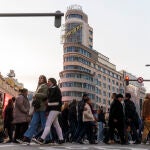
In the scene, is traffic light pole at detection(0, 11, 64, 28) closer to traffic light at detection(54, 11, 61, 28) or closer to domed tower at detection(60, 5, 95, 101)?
traffic light at detection(54, 11, 61, 28)

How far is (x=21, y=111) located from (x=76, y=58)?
93107 millimetres

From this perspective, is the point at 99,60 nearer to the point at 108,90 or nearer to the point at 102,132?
the point at 108,90

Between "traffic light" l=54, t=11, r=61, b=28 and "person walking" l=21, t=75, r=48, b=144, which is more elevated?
"traffic light" l=54, t=11, r=61, b=28

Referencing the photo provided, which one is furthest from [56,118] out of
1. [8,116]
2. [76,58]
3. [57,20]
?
[76,58]

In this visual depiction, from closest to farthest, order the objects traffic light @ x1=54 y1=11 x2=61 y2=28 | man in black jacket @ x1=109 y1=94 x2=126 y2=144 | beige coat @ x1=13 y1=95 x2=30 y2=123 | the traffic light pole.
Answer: beige coat @ x1=13 y1=95 x2=30 y2=123
man in black jacket @ x1=109 y1=94 x2=126 y2=144
the traffic light pole
traffic light @ x1=54 y1=11 x2=61 y2=28

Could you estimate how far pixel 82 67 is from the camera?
350ft

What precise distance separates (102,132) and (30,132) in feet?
24.4

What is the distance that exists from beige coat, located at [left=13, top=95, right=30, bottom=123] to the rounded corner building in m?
90.3

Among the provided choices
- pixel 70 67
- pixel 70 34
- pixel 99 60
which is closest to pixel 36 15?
pixel 70 67

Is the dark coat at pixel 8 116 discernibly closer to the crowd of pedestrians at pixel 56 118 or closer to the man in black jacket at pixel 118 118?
the crowd of pedestrians at pixel 56 118

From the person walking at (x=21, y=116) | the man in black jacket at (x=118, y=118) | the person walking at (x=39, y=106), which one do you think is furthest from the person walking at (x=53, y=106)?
the man in black jacket at (x=118, y=118)

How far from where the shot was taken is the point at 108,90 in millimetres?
126375

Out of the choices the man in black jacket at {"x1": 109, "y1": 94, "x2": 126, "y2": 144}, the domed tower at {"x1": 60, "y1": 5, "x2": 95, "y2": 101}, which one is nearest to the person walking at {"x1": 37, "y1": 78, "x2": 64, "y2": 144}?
the man in black jacket at {"x1": 109, "y1": 94, "x2": 126, "y2": 144}

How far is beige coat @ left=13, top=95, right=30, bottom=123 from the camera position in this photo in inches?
473
